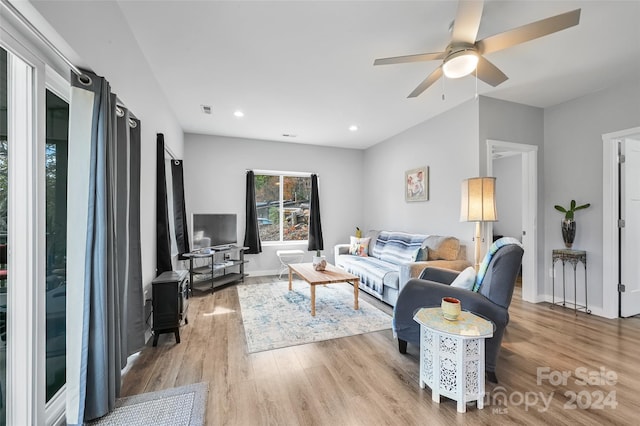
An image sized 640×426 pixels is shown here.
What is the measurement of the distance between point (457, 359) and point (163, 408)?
6.16 feet

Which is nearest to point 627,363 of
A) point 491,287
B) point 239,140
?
point 491,287

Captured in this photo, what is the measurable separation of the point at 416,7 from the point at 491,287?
2097 millimetres

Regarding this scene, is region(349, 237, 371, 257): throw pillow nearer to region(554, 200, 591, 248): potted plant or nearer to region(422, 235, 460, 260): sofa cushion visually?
region(422, 235, 460, 260): sofa cushion

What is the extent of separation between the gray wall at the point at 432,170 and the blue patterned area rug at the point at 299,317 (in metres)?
1.58

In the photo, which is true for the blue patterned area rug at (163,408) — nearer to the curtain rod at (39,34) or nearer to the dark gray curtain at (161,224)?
the dark gray curtain at (161,224)

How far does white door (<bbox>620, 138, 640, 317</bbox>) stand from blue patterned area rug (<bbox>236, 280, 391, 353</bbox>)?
9.26 feet

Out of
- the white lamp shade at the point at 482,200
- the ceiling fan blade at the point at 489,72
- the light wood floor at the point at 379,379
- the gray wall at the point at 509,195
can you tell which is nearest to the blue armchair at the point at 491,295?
the light wood floor at the point at 379,379

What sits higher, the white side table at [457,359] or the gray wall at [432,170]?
the gray wall at [432,170]

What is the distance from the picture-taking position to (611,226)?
313 cm

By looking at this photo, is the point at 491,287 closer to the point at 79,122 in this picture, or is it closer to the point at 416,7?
the point at 416,7

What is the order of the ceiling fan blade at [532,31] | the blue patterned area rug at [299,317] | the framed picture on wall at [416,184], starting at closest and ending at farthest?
the ceiling fan blade at [532,31] < the blue patterned area rug at [299,317] < the framed picture on wall at [416,184]

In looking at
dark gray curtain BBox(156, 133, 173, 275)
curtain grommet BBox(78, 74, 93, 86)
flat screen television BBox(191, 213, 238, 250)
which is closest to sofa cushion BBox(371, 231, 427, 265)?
flat screen television BBox(191, 213, 238, 250)

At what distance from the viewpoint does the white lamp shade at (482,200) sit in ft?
9.08

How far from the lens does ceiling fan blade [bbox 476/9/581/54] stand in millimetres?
1460
